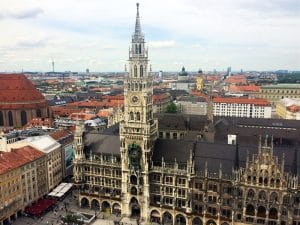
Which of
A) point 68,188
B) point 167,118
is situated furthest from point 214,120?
point 68,188

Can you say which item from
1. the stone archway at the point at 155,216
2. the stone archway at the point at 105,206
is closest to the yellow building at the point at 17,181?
the stone archway at the point at 105,206

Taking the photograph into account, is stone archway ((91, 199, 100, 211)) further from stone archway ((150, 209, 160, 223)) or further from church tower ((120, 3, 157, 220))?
stone archway ((150, 209, 160, 223))

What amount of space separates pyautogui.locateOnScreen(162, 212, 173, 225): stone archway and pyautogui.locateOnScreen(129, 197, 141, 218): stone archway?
8157 mm

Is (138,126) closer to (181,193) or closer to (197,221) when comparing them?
(181,193)

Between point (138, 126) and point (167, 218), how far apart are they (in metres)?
29.5

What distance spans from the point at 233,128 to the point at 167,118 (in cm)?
3696

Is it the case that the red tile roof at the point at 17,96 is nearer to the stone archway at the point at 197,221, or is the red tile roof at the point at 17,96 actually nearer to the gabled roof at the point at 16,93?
the gabled roof at the point at 16,93

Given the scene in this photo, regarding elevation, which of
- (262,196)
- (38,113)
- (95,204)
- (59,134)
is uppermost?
(38,113)

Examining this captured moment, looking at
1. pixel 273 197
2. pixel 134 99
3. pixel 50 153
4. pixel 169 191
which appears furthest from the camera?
pixel 50 153

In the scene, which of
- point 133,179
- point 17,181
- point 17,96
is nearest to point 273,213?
point 133,179

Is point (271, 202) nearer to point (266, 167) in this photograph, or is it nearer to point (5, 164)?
point (266, 167)

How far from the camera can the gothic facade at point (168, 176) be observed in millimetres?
83062

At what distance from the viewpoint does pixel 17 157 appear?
103688 millimetres

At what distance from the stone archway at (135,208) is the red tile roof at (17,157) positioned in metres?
35.8
